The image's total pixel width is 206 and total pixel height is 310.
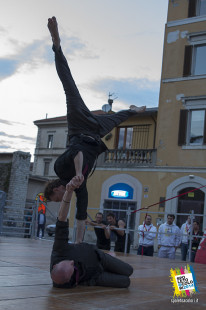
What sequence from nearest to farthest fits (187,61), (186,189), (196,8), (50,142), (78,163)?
(78,163) < (186,189) < (187,61) < (196,8) < (50,142)

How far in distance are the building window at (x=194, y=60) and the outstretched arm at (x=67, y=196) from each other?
56.0ft

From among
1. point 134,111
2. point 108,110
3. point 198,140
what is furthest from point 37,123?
point 134,111

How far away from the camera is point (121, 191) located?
20953 millimetres

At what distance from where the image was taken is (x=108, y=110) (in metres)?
24.7

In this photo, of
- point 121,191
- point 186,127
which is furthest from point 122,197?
point 186,127

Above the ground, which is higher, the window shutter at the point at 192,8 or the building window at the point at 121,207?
the window shutter at the point at 192,8

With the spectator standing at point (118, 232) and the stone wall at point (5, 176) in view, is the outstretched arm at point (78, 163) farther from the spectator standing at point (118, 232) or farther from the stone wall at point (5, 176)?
the stone wall at point (5, 176)

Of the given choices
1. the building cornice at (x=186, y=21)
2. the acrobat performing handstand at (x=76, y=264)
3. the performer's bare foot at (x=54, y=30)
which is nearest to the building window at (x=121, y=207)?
the building cornice at (x=186, y=21)

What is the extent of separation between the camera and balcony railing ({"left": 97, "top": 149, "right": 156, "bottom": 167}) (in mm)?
20302

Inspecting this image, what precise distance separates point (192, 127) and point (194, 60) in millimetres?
3268

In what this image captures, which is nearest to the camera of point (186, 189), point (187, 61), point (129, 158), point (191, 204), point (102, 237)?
point (102, 237)

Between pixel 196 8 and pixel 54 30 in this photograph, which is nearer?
pixel 54 30

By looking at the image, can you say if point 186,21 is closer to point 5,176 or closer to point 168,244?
point 5,176

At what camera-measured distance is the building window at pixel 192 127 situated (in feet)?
61.6
